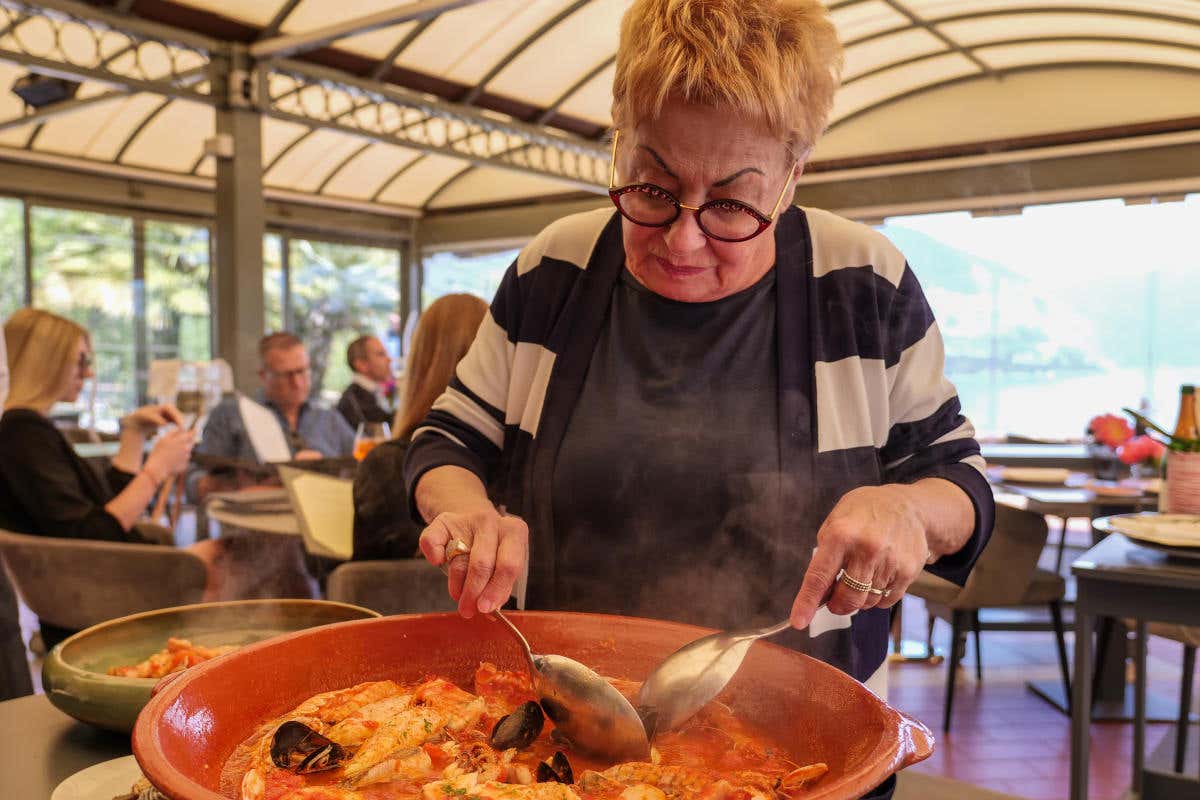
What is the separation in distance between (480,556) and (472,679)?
194 millimetres

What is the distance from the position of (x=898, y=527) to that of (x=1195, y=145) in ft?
16.5

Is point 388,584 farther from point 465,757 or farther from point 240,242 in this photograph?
point 240,242

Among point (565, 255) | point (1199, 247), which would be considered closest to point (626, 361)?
point (565, 255)

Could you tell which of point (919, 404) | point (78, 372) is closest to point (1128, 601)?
point (919, 404)

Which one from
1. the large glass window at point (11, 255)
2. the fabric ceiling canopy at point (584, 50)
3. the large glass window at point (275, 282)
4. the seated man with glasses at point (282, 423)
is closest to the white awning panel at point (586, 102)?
the fabric ceiling canopy at point (584, 50)

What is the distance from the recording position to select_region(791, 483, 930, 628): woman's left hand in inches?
34.9

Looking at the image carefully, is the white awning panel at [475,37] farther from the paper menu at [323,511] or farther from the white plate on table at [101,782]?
the white plate on table at [101,782]

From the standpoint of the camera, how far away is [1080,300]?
496 centimetres

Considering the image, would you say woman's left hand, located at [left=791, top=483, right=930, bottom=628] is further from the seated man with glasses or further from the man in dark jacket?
the man in dark jacket

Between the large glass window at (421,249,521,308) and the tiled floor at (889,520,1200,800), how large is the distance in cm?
186

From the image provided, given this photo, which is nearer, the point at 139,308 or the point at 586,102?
the point at 586,102

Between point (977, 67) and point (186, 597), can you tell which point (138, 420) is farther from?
point (977, 67)

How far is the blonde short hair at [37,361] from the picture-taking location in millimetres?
3115

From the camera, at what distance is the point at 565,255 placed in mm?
1354
